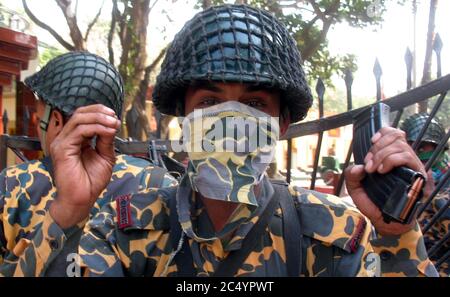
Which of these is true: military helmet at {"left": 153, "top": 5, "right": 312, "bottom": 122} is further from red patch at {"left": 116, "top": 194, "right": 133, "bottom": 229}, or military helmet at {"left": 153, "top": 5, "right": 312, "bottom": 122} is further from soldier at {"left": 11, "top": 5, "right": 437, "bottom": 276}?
red patch at {"left": 116, "top": 194, "right": 133, "bottom": 229}

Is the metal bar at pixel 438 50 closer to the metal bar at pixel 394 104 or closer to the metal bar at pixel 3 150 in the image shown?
the metal bar at pixel 394 104

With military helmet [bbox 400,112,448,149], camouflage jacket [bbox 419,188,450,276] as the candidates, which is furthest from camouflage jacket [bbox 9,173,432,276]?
military helmet [bbox 400,112,448,149]

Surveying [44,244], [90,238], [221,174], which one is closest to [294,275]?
[221,174]

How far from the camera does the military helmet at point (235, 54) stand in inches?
56.4

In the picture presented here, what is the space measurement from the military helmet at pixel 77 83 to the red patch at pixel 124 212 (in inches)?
35.0

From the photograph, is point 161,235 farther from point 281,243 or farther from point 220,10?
point 220,10

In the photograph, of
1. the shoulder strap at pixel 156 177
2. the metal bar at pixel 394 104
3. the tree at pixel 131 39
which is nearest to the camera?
the metal bar at pixel 394 104

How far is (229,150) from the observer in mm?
1431

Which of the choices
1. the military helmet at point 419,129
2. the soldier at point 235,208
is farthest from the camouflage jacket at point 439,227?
the soldier at point 235,208

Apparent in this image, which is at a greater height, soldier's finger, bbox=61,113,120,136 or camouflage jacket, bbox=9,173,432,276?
soldier's finger, bbox=61,113,120,136

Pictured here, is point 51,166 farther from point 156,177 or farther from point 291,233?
point 291,233

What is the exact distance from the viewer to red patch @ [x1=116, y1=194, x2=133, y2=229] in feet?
4.69
